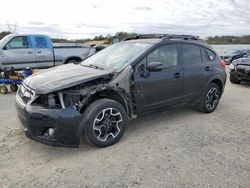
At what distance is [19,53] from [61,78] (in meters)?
7.08

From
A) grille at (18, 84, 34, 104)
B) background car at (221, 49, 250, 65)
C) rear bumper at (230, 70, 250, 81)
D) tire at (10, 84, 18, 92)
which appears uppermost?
grille at (18, 84, 34, 104)

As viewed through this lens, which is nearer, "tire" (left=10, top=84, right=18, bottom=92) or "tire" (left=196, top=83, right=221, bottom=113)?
"tire" (left=196, top=83, right=221, bottom=113)

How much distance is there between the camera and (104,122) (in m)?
4.17

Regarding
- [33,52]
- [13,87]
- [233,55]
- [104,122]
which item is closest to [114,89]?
[104,122]

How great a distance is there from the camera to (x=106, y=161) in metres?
3.77

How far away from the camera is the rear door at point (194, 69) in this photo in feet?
17.8

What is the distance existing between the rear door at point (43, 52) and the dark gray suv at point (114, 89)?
6054 mm

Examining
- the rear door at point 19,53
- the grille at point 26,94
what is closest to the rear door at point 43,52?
the rear door at point 19,53

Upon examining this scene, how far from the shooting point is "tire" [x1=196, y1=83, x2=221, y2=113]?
6008mm

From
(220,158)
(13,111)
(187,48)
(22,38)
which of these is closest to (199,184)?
(220,158)

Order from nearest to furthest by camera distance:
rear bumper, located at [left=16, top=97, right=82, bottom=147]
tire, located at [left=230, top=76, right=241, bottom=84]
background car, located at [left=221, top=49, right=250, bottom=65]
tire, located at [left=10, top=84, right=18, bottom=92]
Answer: rear bumper, located at [left=16, top=97, right=82, bottom=147] → tire, located at [left=10, top=84, right=18, bottom=92] → tire, located at [left=230, top=76, right=241, bottom=84] → background car, located at [left=221, top=49, right=250, bottom=65]

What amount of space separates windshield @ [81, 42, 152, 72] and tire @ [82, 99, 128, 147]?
0.68 meters

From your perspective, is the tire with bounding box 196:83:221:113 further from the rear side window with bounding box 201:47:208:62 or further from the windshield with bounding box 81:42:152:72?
the windshield with bounding box 81:42:152:72

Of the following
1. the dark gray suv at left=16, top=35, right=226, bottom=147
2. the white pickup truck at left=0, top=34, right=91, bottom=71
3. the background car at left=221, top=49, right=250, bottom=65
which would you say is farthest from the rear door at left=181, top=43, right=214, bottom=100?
the background car at left=221, top=49, right=250, bottom=65
